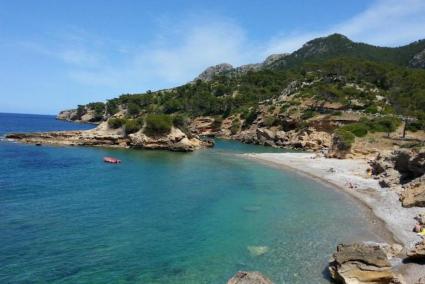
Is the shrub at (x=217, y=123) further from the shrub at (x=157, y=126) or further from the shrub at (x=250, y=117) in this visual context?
the shrub at (x=157, y=126)

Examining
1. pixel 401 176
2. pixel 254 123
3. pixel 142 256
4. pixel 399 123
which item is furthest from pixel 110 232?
pixel 254 123

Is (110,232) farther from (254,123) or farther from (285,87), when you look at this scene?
(285,87)

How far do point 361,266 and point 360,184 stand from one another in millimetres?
29119

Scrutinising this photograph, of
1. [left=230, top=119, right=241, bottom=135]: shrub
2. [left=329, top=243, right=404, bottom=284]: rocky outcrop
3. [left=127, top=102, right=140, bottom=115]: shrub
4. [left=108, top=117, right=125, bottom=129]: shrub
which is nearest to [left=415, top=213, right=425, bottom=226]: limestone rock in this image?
[left=329, top=243, right=404, bottom=284]: rocky outcrop

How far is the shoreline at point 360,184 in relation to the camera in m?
31.7

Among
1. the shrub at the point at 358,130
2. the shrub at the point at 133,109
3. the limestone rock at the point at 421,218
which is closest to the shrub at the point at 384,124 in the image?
the shrub at the point at 358,130

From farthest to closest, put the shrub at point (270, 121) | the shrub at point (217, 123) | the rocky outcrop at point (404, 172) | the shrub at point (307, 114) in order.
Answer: the shrub at point (217, 123) → the shrub at point (270, 121) → the shrub at point (307, 114) → the rocky outcrop at point (404, 172)

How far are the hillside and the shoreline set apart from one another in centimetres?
796

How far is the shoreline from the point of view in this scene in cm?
3172

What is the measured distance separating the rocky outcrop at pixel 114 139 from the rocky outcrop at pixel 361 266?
61880 mm

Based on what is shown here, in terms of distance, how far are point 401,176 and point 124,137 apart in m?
57.1

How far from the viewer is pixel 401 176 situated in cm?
4606

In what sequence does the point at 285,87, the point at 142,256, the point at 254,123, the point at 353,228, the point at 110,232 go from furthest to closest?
the point at 285,87 → the point at 254,123 → the point at 353,228 → the point at 110,232 → the point at 142,256

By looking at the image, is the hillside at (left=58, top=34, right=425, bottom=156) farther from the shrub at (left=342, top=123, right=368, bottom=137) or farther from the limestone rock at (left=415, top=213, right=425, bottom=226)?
the limestone rock at (left=415, top=213, right=425, bottom=226)
